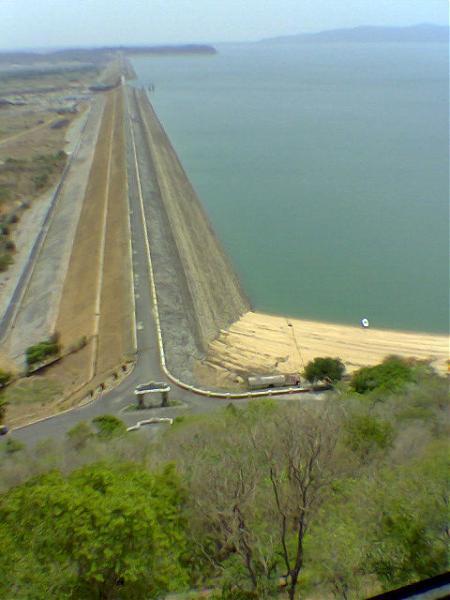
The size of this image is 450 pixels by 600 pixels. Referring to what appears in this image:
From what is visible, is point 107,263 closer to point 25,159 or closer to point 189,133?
point 25,159

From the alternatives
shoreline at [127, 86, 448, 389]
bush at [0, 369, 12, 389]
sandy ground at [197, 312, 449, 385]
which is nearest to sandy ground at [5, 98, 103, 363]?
bush at [0, 369, 12, 389]

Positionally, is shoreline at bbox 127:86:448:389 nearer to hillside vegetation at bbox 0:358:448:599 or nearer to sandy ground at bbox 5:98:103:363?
sandy ground at bbox 5:98:103:363

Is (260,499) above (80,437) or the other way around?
above

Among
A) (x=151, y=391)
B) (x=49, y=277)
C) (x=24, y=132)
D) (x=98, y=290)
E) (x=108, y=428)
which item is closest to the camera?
(x=108, y=428)

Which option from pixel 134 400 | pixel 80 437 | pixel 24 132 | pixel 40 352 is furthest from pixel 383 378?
pixel 24 132

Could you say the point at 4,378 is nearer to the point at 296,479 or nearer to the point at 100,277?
the point at 100,277

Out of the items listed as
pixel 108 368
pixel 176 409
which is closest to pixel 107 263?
pixel 108 368

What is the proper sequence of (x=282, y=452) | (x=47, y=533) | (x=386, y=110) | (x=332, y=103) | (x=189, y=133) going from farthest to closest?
1. (x=332, y=103)
2. (x=386, y=110)
3. (x=189, y=133)
4. (x=282, y=452)
5. (x=47, y=533)

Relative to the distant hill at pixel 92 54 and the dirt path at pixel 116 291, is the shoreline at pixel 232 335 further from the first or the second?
the distant hill at pixel 92 54
